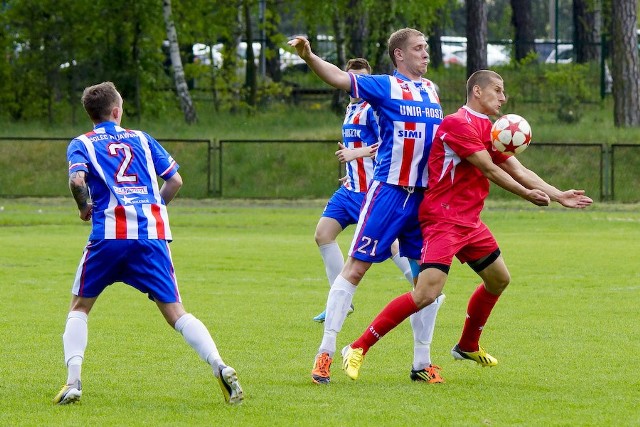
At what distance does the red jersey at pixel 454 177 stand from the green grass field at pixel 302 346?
1023 mm

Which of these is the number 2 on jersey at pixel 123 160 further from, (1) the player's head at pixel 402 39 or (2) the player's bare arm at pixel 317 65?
(1) the player's head at pixel 402 39

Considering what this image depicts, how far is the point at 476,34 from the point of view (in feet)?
109

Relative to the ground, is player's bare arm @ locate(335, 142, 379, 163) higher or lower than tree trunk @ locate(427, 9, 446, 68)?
lower

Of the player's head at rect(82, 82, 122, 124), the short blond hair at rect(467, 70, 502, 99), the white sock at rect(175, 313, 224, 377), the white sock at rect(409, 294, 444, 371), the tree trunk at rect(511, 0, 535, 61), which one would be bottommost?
the white sock at rect(409, 294, 444, 371)

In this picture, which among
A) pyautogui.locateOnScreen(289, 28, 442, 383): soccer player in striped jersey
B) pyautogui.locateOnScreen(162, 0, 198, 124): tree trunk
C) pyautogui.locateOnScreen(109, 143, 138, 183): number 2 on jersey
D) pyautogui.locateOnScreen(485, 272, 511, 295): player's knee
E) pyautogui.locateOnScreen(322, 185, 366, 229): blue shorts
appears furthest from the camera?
pyautogui.locateOnScreen(162, 0, 198, 124): tree trunk

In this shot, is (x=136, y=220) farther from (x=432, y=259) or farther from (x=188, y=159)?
(x=188, y=159)

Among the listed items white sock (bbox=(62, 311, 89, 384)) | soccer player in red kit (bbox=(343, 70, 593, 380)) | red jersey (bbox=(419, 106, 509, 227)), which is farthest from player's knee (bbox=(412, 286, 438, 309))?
white sock (bbox=(62, 311, 89, 384))

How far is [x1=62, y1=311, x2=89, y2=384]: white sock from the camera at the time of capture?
666cm

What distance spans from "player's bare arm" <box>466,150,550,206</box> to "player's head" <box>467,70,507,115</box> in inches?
17.0

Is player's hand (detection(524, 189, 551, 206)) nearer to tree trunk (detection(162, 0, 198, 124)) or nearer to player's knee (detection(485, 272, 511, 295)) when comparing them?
player's knee (detection(485, 272, 511, 295))

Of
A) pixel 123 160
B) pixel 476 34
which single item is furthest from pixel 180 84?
pixel 123 160

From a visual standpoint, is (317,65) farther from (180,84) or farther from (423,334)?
(180,84)

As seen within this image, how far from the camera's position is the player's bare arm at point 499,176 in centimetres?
729

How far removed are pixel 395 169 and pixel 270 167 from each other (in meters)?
22.0
